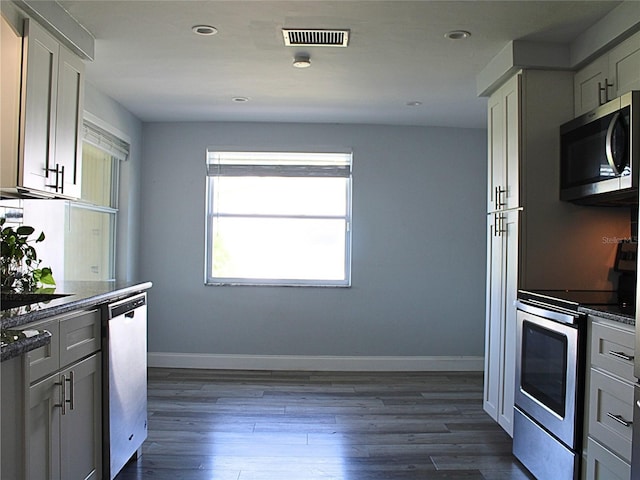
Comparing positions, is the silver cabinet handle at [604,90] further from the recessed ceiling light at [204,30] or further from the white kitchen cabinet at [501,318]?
the recessed ceiling light at [204,30]

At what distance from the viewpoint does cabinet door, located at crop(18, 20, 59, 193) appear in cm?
251

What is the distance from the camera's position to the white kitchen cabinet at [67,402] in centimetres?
193

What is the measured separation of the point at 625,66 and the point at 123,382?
292cm

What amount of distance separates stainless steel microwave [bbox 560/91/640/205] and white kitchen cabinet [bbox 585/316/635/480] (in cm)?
69

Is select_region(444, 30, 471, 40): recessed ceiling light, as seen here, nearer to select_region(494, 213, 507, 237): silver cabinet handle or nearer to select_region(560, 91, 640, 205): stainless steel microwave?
select_region(560, 91, 640, 205): stainless steel microwave

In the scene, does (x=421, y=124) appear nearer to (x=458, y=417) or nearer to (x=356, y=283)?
(x=356, y=283)

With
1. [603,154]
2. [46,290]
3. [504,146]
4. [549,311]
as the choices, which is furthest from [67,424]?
[504,146]

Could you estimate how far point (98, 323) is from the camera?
2.49 metres

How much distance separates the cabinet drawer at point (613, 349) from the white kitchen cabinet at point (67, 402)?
2.08m

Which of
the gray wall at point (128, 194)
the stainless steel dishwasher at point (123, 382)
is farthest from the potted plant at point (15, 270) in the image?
the gray wall at point (128, 194)

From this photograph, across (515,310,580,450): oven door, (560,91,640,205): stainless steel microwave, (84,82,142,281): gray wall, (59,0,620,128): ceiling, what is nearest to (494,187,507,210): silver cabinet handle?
(560,91,640,205): stainless steel microwave

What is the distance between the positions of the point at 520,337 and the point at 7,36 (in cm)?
293

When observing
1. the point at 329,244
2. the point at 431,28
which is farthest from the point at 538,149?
the point at 329,244

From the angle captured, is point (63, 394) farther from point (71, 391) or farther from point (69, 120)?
point (69, 120)
